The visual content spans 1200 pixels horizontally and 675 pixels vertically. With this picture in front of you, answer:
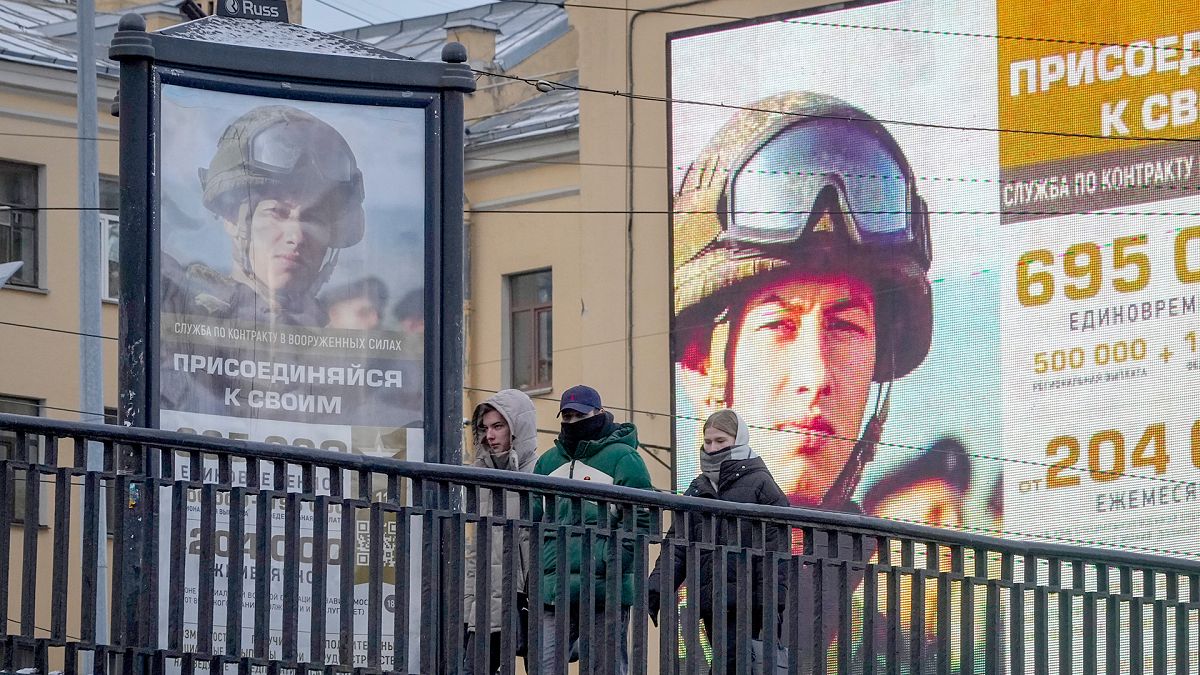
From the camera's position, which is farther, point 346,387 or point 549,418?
point 549,418

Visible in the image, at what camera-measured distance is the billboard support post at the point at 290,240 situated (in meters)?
7.54

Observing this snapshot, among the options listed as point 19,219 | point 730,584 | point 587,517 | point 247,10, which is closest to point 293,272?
point 247,10

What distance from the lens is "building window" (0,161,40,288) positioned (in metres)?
29.0

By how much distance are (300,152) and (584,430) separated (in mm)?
1369

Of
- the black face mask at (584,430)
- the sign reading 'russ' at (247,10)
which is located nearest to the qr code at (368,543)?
the black face mask at (584,430)

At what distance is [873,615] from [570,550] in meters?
0.89

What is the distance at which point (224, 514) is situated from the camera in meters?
6.75

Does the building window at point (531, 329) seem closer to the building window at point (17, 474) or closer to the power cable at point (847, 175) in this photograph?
the power cable at point (847, 175)

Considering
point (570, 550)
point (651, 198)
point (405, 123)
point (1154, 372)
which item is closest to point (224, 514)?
point (570, 550)

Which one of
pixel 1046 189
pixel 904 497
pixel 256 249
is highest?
pixel 1046 189

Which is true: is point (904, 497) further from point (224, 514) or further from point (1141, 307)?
point (224, 514)

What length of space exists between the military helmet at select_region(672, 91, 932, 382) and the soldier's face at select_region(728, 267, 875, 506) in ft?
0.77

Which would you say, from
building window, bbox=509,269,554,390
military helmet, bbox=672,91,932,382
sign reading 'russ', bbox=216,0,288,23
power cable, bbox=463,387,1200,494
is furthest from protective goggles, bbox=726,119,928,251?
sign reading 'russ', bbox=216,0,288,23

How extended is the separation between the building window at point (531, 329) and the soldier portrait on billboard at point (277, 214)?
24440 millimetres
